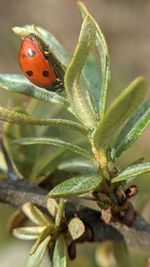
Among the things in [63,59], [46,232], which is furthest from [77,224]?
[63,59]

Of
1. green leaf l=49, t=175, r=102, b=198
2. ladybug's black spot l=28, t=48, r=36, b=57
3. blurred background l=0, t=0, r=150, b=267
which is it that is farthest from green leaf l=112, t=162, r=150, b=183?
blurred background l=0, t=0, r=150, b=267

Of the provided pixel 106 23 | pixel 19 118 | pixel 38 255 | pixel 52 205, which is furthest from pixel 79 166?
pixel 106 23

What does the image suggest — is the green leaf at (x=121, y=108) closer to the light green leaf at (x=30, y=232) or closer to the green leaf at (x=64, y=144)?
the green leaf at (x=64, y=144)

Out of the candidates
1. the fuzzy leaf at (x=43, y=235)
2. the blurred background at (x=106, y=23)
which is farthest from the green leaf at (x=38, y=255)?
the blurred background at (x=106, y=23)

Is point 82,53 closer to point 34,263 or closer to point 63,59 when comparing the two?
point 63,59

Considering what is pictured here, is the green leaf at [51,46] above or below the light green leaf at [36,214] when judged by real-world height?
above

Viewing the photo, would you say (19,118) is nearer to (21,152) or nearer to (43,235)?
(43,235)
